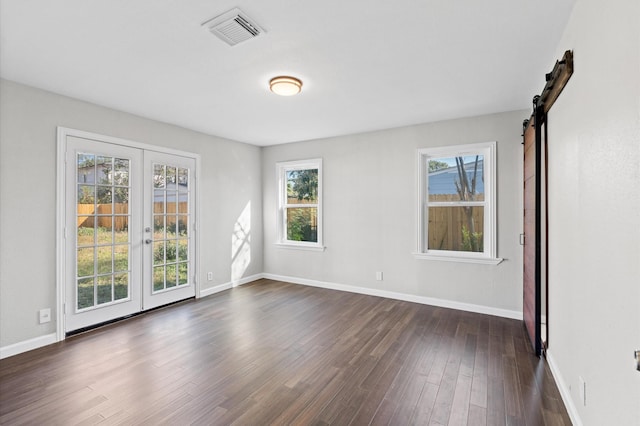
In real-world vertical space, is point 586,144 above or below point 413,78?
below

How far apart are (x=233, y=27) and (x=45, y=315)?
11.1 ft

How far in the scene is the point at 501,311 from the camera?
155 inches

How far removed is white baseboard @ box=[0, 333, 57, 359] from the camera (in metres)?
2.88

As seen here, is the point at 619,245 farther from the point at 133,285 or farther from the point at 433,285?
the point at 133,285

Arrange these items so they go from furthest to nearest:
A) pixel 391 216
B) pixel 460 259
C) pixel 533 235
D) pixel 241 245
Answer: pixel 241 245 → pixel 391 216 → pixel 460 259 → pixel 533 235

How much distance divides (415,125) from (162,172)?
370cm

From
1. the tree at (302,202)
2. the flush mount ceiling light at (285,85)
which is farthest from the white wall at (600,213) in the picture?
the tree at (302,202)

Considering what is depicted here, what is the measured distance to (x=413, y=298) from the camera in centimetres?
455

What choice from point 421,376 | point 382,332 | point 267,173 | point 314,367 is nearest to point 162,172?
point 267,173

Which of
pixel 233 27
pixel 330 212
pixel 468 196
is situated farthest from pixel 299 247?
pixel 233 27

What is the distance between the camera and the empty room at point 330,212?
6.11 feet

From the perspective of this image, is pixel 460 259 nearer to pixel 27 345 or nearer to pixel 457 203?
pixel 457 203

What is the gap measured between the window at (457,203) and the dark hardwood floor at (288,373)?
91 centimetres

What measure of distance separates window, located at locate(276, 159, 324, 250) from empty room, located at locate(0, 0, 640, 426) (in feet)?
0.25
